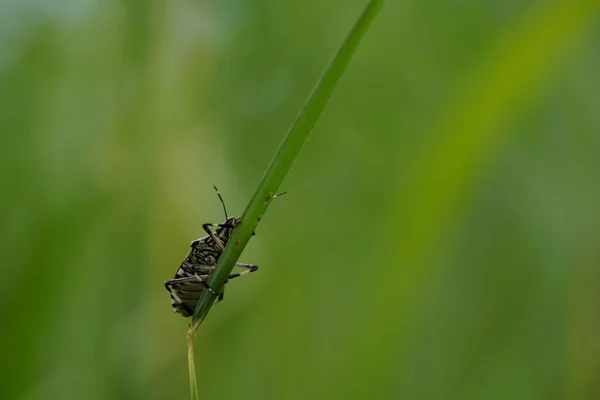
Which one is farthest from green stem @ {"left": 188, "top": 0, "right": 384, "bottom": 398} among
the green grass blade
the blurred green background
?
the blurred green background

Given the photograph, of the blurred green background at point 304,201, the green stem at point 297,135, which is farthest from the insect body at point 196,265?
the green stem at point 297,135

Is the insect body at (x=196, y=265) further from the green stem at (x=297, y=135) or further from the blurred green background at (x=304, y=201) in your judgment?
the green stem at (x=297, y=135)

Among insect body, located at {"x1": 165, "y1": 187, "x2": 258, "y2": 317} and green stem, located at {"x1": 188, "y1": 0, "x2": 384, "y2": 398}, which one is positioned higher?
green stem, located at {"x1": 188, "y1": 0, "x2": 384, "y2": 398}

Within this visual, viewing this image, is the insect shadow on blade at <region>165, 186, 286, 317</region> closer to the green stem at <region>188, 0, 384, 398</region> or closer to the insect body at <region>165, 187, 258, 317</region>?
the insect body at <region>165, 187, 258, 317</region>

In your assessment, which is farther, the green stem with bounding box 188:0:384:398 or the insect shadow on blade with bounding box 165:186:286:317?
the insect shadow on blade with bounding box 165:186:286:317

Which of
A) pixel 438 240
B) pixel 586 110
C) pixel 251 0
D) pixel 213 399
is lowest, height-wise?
pixel 213 399

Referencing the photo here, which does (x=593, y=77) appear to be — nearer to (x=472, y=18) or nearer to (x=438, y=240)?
(x=472, y=18)

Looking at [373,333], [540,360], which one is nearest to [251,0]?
[373,333]
